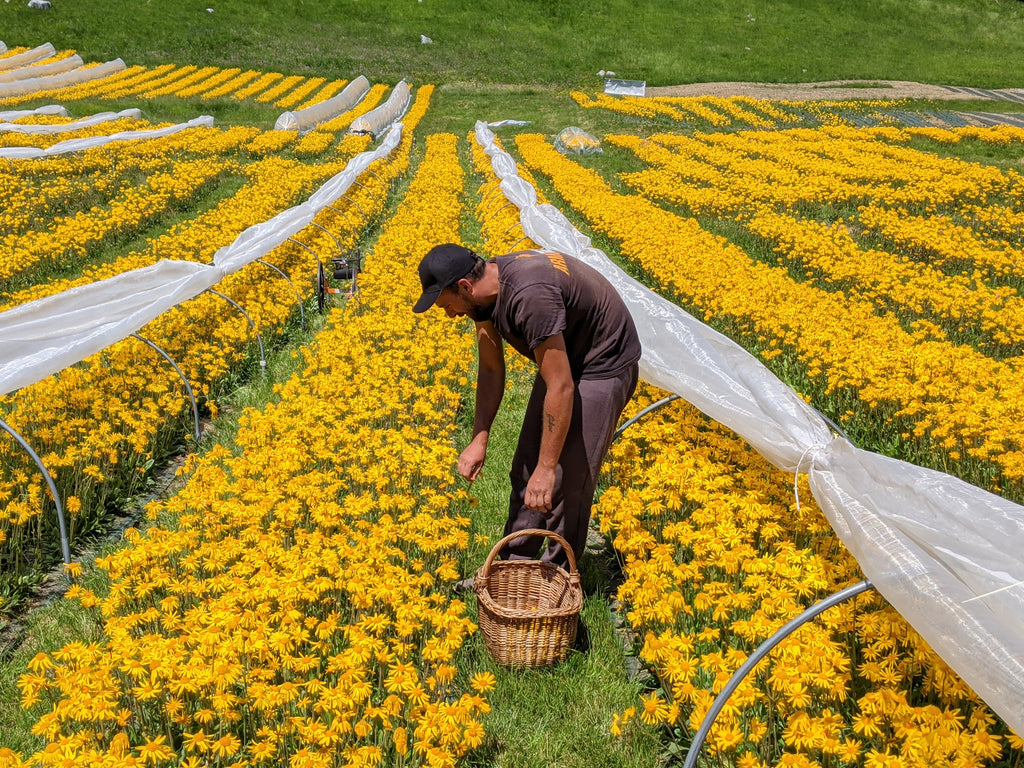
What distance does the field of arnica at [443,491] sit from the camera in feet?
9.12

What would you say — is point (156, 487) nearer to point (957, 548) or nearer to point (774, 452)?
point (774, 452)

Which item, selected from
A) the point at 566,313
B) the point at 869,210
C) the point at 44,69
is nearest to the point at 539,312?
the point at 566,313

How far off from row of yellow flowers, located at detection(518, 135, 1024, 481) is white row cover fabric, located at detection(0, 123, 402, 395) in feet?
17.1

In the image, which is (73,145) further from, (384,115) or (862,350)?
(862,350)

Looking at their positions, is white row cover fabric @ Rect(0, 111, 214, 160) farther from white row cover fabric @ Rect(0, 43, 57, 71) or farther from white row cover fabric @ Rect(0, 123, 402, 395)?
white row cover fabric @ Rect(0, 43, 57, 71)

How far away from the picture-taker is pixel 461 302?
348cm

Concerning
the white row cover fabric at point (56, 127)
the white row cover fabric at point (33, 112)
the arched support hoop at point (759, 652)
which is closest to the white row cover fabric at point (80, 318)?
the arched support hoop at point (759, 652)

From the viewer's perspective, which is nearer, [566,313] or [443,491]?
[566,313]

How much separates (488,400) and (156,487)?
2.97 meters

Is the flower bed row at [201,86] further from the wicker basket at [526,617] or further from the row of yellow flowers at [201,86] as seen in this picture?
the wicker basket at [526,617]

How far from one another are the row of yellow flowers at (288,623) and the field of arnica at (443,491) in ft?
0.08

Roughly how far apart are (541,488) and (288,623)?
1277 mm

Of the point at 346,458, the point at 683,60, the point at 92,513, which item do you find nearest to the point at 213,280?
the point at 92,513

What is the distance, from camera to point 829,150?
21703 mm
